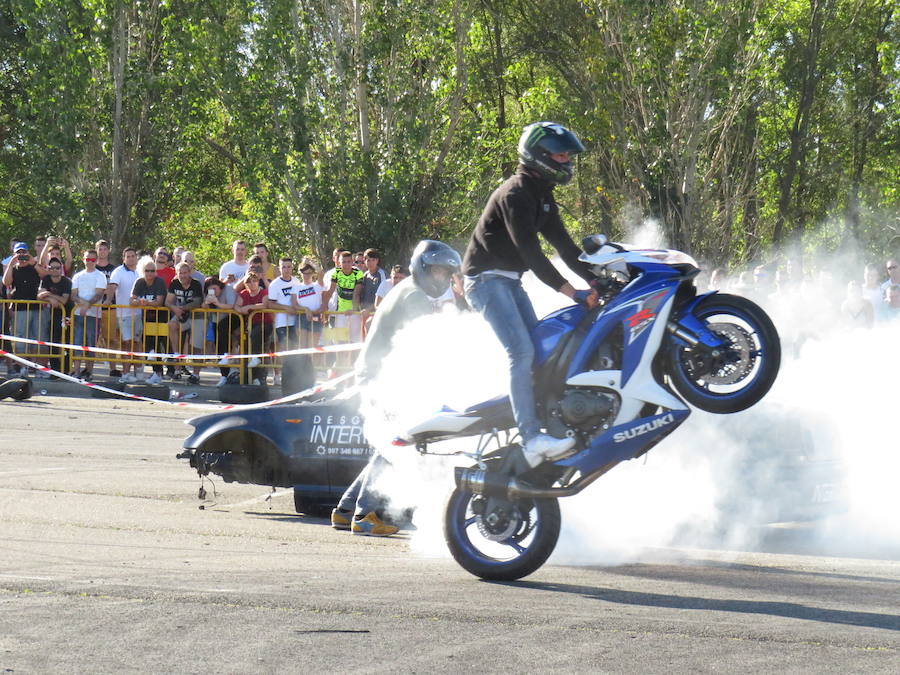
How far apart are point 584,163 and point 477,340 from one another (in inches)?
1009

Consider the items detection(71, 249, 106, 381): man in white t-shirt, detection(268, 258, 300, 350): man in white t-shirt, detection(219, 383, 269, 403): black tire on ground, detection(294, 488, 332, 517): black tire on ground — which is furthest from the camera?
detection(71, 249, 106, 381): man in white t-shirt

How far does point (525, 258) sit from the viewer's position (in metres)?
6.73

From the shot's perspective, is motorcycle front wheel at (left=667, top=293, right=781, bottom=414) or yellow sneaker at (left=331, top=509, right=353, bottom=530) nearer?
motorcycle front wheel at (left=667, top=293, right=781, bottom=414)

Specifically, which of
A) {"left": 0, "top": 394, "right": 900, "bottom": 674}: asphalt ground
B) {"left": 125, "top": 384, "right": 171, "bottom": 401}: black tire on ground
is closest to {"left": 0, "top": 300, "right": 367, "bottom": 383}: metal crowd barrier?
{"left": 125, "top": 384, "right": 171, "bottom": 401}: black tire on ground

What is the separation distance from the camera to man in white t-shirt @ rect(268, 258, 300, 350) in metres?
18.4

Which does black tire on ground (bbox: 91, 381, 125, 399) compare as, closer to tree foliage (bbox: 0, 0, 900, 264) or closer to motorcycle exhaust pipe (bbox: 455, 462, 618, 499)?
tree foliage (bbox: 0, 0, 900, 264)

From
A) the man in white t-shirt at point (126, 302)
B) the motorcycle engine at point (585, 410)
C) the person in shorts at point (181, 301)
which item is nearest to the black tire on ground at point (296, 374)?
the person in shorts at point (181, 301)

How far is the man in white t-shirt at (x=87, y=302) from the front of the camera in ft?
62.5

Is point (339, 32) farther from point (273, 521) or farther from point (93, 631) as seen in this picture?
point (93, 631)

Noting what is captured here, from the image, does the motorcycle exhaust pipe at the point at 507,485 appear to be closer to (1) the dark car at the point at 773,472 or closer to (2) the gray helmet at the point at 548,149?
(2) the gray helmet at the point at 548,149

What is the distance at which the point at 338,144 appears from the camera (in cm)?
2672

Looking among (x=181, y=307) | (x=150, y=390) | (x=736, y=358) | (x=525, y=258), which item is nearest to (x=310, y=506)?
(x=525, y=258)

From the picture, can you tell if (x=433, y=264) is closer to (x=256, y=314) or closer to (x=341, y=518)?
(x=341, y=518)

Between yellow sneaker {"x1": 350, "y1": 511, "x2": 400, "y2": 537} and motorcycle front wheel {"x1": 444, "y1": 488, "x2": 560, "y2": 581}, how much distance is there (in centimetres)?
140
